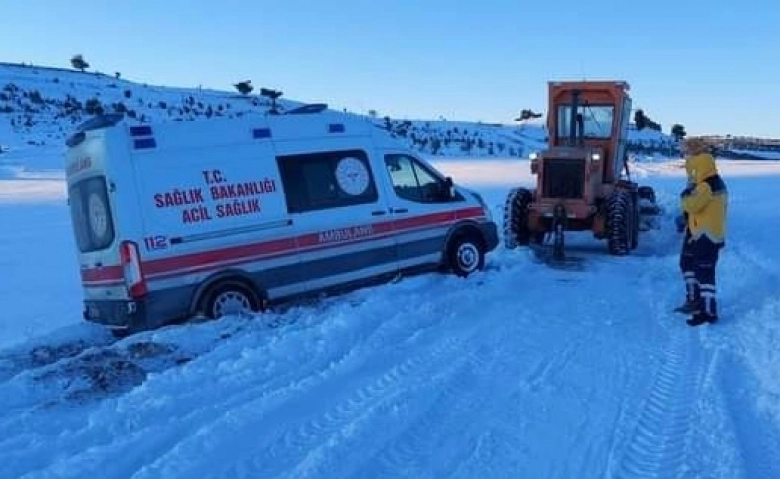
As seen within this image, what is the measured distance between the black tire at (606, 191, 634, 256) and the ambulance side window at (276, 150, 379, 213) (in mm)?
4859

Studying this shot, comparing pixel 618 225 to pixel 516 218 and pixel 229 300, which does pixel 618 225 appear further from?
pixel 229 300

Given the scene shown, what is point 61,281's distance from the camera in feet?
43.2

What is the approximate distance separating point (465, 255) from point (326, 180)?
249 cm

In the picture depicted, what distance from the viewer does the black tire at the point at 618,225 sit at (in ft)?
44.8

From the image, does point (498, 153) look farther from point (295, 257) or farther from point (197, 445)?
point (197, 445)

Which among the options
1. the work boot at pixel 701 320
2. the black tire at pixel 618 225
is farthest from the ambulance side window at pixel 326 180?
the black tire at pixel 618 225

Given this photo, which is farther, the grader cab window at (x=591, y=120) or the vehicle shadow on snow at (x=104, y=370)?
the grader cab window at (x=591, y=120)

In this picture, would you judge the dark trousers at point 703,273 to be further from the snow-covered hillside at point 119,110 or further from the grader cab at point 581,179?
the snow-covered hillside at point 119,110

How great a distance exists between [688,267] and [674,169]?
33907 mm

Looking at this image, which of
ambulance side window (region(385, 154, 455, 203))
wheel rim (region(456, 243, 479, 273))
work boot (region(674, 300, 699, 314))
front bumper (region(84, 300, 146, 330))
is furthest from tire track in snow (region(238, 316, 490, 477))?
wheel rim (region(456, 243, 479, 273))

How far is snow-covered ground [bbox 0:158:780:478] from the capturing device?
501cm

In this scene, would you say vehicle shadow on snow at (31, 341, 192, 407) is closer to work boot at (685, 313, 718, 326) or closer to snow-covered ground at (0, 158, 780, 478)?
snow-covered ground at (0, 158, 780, 478)

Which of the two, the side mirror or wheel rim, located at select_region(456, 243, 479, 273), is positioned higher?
the side mirror

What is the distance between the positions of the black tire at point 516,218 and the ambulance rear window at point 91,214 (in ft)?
25.3
